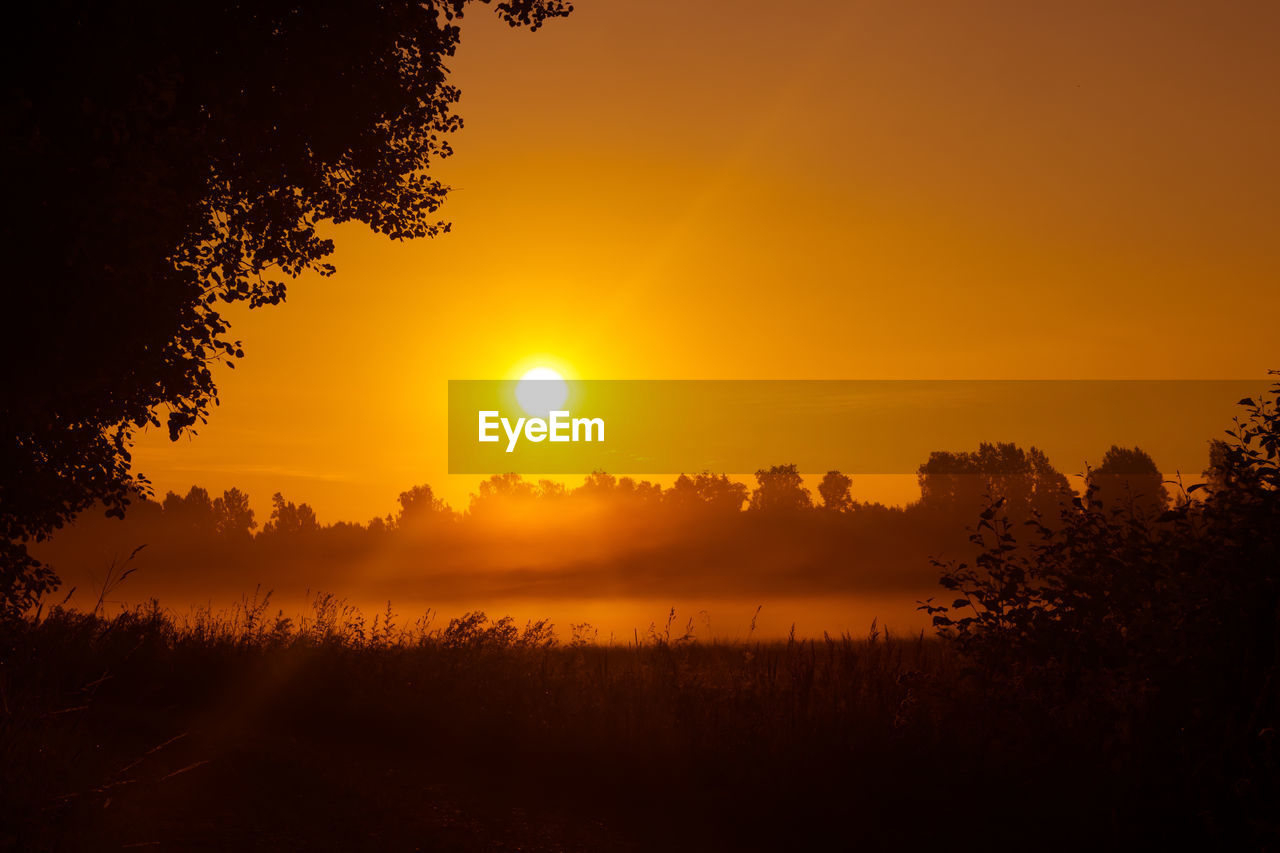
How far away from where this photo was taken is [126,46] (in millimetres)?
8758

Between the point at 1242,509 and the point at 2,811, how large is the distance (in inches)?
378

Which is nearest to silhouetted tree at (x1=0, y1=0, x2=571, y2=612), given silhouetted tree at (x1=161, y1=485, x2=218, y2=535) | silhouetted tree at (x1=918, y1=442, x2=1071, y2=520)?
silhouetted tree at (x1=918, y1=442, x2=1071, y2=520)

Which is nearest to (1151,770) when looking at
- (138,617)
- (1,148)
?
(1,148)

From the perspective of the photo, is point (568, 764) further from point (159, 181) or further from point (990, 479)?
point (990, 479)

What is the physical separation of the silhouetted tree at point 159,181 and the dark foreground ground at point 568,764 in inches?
97.1

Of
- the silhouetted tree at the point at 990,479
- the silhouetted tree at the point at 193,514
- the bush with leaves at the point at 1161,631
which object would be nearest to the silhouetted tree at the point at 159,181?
the bush with leaves at the point at 1161,631

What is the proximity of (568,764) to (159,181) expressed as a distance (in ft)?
23.6

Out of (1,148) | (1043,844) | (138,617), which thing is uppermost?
(1,148)

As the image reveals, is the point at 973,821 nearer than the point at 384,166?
Yes

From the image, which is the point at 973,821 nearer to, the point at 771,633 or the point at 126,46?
the point at 126,46

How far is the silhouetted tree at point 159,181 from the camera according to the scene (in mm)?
8188

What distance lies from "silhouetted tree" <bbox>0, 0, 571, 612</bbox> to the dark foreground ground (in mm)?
2467

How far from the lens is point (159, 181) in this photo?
8547 millimetres

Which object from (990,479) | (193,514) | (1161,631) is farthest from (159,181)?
(193,514)
